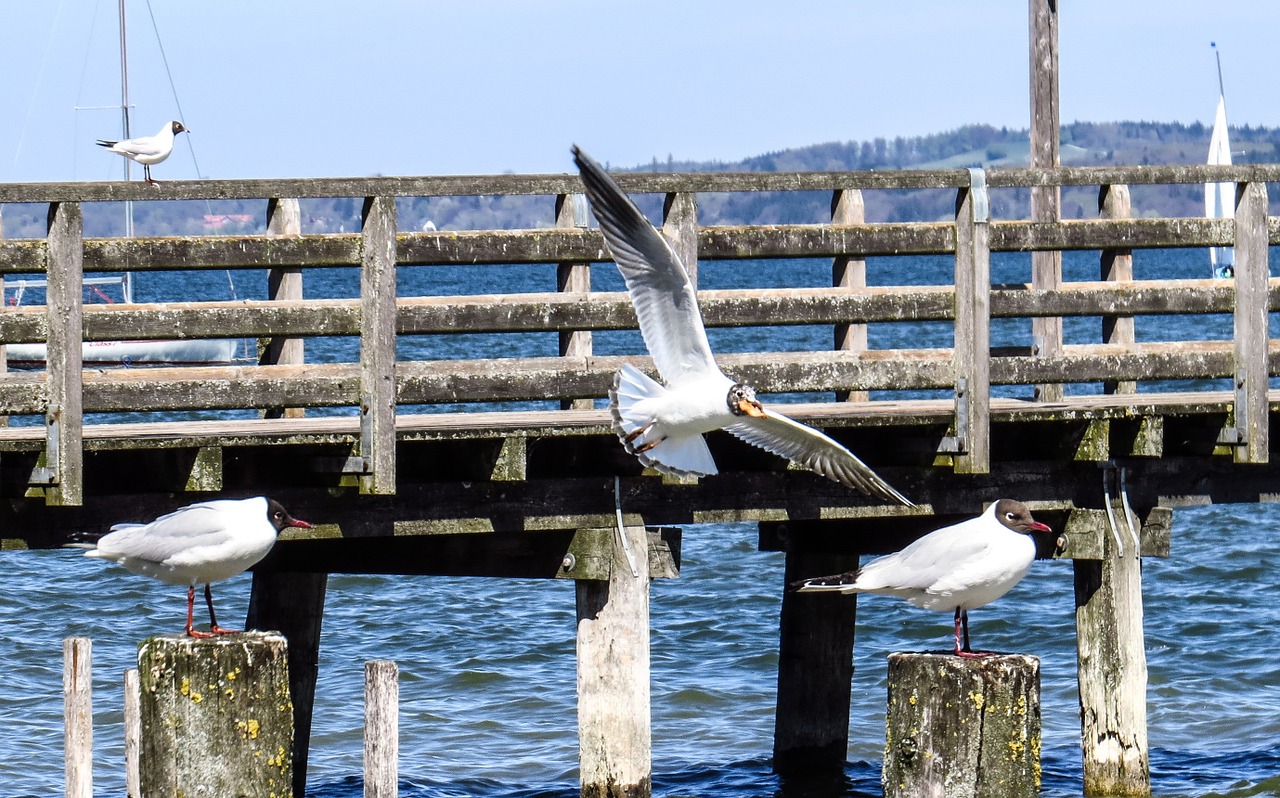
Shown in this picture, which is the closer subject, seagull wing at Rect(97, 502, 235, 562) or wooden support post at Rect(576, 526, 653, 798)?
seagull wing at Rect(97, 502, 235, 562)

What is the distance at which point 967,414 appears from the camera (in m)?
9.71

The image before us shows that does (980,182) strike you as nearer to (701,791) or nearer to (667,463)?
(667,463)

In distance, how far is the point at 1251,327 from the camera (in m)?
10.2

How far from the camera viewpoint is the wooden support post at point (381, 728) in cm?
830

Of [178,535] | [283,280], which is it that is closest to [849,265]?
[283,280]

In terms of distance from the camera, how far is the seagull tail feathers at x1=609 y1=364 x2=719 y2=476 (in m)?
8.60

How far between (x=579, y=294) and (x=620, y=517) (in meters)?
1.08

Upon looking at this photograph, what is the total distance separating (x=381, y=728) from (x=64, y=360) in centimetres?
200

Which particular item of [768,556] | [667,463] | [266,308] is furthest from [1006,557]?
[768,556]

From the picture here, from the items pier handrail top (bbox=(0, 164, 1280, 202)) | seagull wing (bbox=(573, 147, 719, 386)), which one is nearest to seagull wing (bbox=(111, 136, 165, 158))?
pier handrail top (bbox=(0, 164, 1280, 202))

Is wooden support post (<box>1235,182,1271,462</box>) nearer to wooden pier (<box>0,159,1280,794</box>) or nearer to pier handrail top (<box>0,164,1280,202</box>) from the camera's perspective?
wooden pier (<box>0,159,1280,794</box>)

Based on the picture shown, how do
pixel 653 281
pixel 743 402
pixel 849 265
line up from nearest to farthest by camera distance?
pixel 653 281
pixel 743 402
pixel 849 265

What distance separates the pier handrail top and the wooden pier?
0.05ft

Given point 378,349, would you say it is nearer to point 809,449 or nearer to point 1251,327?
point 809,449
